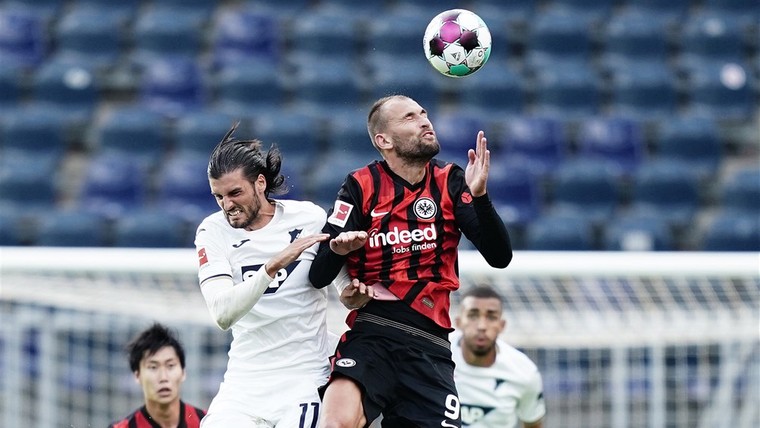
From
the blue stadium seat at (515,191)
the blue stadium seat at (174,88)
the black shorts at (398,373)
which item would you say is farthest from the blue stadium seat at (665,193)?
the black shorts at (398,373)

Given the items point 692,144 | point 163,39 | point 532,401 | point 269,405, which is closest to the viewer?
point 269,405

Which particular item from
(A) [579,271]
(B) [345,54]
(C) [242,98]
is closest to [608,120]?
(B) [345,54]

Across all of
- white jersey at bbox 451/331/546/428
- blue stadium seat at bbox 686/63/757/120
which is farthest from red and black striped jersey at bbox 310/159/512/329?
blue stadium seat at bbox 686/63/757/120

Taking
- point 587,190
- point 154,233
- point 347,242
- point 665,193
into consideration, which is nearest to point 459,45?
point 347,242

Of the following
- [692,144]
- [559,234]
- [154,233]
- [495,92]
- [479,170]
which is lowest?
[479,170]

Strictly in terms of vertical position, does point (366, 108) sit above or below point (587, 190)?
above

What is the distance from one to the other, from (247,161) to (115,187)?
24.4ft

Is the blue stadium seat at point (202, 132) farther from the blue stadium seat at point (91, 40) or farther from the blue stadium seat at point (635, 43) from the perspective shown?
the blue stadium seat at point (635, 43)

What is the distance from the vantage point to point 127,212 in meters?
11.9

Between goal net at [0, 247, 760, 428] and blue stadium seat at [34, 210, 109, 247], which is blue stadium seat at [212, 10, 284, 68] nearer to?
blue stadium seat at [34, 210, 109, 247]

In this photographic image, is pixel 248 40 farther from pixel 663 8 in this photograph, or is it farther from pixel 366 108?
pixel 663 8

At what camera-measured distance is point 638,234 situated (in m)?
11.3

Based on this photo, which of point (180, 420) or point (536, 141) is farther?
point (536, 141)

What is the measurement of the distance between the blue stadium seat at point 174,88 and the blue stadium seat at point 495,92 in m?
2.80
